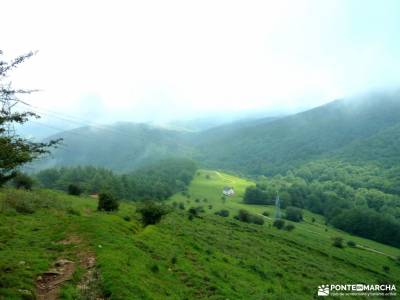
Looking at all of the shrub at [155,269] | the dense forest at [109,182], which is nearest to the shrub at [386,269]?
the shrub at [155,269]

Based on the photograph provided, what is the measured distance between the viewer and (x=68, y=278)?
65.4ft

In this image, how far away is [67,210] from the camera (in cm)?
4631

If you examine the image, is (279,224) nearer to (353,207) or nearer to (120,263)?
(353,207)

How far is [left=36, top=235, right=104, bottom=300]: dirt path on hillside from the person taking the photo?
708 inches

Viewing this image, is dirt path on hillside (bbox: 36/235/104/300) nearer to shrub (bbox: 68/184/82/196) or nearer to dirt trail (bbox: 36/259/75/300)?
dirt trail (bbox: 36/259/75/300)

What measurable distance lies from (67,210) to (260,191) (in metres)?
144

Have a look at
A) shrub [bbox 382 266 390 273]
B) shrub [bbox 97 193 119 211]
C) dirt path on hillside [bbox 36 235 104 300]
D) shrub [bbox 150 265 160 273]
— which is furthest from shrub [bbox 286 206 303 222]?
dirt path on hillside [bbox 36 235 104 300]

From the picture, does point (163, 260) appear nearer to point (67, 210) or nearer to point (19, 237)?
point (19, 237)

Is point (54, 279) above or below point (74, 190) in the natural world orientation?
above

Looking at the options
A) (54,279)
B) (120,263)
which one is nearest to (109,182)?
(120,263)

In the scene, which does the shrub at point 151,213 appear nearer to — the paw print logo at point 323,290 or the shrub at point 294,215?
the paw print logo at point 323,290

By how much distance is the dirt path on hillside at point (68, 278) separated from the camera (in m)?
18.0

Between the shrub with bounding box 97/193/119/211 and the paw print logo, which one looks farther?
the shrub with bounding box 97/193/119/211

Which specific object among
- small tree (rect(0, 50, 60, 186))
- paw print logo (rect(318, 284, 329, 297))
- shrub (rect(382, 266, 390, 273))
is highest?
small tree (rect(0, 50, 60, 186))
